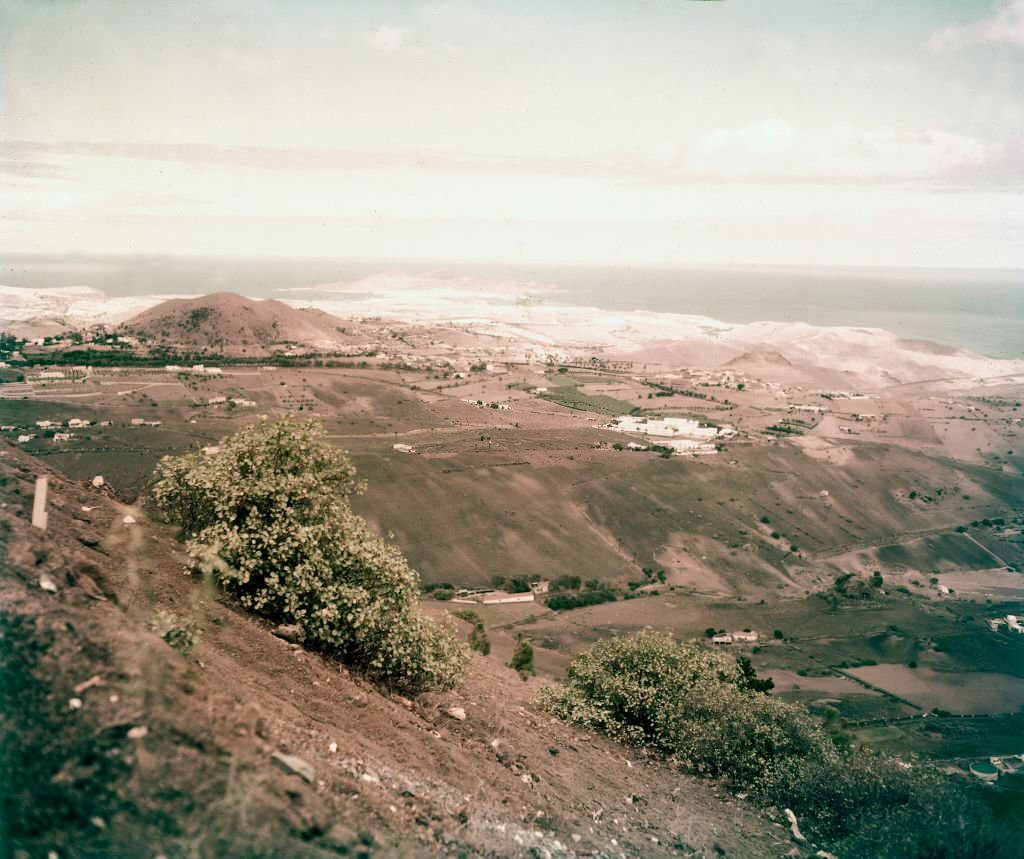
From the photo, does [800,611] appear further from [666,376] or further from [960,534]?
[666,376]

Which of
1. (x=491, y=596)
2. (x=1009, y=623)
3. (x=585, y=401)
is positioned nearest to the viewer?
(x=1009, y=623)

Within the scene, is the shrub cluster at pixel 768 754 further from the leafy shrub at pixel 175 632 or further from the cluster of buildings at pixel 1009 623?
the cluster of buildings at pixel 1009 623

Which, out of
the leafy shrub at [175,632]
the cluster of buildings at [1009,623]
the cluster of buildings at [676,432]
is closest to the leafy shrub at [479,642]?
the leafy shrub at [175,632]

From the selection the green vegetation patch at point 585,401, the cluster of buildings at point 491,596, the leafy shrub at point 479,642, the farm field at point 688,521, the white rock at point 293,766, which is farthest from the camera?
the green vegetation patch at point 585,401

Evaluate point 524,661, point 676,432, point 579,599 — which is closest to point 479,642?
point 524,661

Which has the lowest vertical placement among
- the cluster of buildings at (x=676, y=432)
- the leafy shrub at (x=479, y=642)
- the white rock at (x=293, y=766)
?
the leafy shrub at (x=479, y=642)

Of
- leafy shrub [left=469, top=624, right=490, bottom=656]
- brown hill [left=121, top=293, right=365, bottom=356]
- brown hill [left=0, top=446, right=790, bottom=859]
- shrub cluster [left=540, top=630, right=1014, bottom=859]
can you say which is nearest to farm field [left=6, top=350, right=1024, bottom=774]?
leafy shrub [left=469, top=624, right=490, bottom=656]

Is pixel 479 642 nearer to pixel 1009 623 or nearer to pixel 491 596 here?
pixel 491 596
